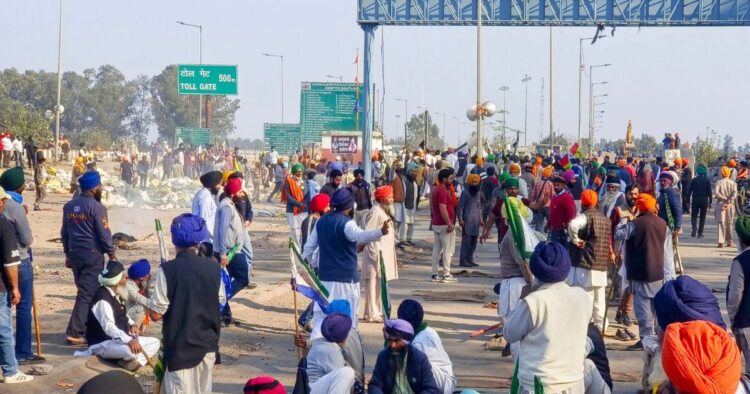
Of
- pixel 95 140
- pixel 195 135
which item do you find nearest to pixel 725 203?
pixel 195 135

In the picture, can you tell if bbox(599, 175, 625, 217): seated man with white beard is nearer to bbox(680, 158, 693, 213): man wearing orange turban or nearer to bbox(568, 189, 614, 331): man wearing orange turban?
bbox(568, 189, 614, 331): man wearing orange turban

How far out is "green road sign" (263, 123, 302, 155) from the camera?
2240 inches

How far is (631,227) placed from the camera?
36.8ft

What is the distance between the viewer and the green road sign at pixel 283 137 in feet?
187

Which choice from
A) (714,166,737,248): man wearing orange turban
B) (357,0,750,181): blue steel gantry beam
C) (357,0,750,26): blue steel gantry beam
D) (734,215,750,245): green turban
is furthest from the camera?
(357,0,750,26): blue steel gantry beam

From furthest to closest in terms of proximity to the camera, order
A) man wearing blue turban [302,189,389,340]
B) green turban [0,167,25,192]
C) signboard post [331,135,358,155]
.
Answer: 1. signboard post [331,135,358,155]
2. man wearing blue turban [302,189,389,340]
3. green turban [0,167,25,192]

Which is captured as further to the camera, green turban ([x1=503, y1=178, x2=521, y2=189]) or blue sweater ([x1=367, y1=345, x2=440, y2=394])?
green turban ([x1=503, y1=178, x2=521, y2=189])

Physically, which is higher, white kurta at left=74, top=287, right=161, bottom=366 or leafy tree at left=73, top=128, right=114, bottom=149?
leafy tree at left=73, top=128, right=114, bottom=149

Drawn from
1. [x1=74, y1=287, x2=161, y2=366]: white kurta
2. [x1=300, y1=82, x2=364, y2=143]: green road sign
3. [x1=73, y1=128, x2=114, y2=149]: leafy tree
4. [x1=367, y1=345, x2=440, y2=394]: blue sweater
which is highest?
[x1=300, y1=82, x2=364, y2=143]: green road sign

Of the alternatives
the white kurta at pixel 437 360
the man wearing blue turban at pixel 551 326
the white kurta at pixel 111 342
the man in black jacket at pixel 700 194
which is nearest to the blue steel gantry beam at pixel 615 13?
the man in black jacket at pixel 700 194

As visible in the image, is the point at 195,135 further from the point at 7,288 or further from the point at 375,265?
the point at 7,288

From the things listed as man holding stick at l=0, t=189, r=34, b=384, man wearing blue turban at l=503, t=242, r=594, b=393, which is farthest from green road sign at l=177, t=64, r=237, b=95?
man wearing blue turban at l=503, t=242, r=594, b=393

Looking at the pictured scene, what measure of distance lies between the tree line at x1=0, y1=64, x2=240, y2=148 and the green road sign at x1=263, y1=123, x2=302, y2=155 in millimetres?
56370

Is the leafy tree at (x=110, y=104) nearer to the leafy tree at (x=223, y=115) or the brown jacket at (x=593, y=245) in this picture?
the leafy tree at (x=223, y=115)
